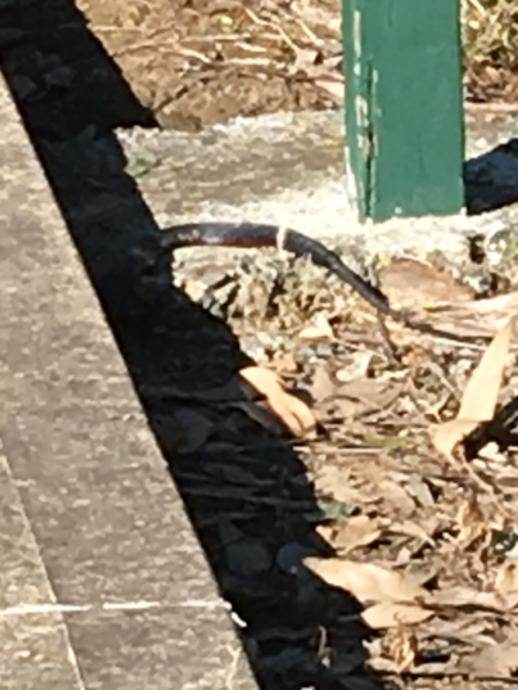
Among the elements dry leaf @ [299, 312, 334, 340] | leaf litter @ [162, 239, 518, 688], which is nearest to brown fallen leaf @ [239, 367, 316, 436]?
leaf litter @ [162, 239, 518, 688]

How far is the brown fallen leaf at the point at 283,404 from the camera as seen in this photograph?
12.7 ft

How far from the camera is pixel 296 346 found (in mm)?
4102

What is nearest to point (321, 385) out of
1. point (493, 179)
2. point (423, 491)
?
point (423, 491)

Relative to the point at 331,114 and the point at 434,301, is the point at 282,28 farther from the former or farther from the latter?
the point at 434,301

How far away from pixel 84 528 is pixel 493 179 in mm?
1726

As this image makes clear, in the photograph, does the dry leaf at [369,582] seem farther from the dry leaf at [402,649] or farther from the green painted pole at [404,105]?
the green painted pole at [404,105]

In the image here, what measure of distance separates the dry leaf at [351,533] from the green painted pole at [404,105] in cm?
85

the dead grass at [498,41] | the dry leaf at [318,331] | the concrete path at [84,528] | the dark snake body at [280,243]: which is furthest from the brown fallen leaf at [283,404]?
the dead grass at [498,41]

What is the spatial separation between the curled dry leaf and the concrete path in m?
0.60

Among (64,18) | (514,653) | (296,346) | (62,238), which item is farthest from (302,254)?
(64,18)

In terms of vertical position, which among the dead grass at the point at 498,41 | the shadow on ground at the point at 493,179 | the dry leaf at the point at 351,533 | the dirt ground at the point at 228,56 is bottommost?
the dirt ground at the point at 228,56

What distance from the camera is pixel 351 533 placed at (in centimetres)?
357

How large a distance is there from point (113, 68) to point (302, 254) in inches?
50.1

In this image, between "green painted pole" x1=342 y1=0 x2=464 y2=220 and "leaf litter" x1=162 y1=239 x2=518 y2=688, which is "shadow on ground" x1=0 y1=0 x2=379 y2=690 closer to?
"leaf litter" x1=162 y1=239 x2=518 y2=688
